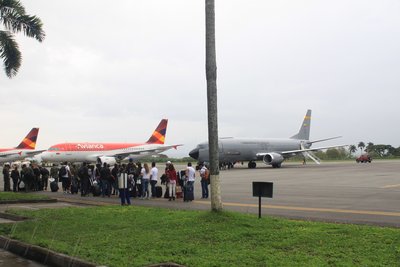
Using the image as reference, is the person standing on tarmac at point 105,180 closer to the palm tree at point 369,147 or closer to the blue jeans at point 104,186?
the blue jeans at point 104,186

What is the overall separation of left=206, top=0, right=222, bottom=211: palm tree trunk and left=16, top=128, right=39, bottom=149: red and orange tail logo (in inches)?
1988

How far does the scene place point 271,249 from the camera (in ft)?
25.3

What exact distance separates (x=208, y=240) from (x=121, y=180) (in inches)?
332

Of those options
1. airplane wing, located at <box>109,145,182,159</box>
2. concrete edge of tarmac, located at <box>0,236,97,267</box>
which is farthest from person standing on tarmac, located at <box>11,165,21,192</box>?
airplane wing, located at <box>109,145,182,159</box>

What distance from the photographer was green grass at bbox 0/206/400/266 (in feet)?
23.1

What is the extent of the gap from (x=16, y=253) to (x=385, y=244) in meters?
6.99

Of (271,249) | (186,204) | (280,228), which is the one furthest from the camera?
(186,204)

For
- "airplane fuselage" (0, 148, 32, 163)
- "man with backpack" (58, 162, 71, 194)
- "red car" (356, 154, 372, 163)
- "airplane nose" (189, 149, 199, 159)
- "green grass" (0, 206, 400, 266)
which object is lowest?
"green grass" (0, 206, 400, 266)

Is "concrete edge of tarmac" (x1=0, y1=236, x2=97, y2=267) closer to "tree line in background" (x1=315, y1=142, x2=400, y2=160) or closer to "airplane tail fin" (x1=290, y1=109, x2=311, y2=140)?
"airplane tail fin" (x1=290, y1=109, x2=311, y2=140)

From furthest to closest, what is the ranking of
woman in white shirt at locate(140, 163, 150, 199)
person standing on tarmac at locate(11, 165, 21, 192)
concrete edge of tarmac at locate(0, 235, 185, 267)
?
1. person standing on tarmac at locate(11, 165, 21, 192)
2. woman in white shirt at locate(140, 163, 150, 199)
3. concrete edge of tarmac at locate(0, 235, 185, 267)

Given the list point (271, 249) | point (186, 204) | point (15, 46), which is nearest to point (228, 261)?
point (271, 249)

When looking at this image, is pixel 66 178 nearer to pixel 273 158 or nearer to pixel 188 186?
pixel 188 186

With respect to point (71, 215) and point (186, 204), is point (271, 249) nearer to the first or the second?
point (71, 215)

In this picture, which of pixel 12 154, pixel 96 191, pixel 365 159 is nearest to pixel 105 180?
pixel 96 191
